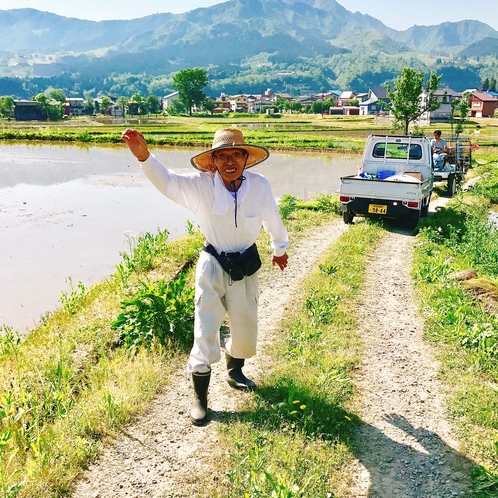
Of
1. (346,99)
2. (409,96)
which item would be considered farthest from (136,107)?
(346,99)

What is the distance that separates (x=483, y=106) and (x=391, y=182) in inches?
4003

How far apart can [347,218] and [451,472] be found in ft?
28.6

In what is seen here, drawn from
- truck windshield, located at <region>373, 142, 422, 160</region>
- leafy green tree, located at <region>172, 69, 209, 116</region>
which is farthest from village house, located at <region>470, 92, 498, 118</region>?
truck windshield, located at <region>373, 142, 422, 160</region>

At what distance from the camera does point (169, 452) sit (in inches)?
130

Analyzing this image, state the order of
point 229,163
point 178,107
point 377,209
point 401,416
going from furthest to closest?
point 178,107
point 377,209
point 401,416
point 229,163

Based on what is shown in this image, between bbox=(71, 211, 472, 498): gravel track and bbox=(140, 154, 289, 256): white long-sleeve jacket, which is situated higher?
bbox=(140, 154, 289, 256): white long-sleeve jacket

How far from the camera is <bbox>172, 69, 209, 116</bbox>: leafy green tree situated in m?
102

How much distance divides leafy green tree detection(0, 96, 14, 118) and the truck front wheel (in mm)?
89273

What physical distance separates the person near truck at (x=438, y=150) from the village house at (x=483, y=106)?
90754 mm

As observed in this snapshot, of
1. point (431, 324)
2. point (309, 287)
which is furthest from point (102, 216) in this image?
point (431, 324)

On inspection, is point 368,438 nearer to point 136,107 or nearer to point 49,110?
point 49,110

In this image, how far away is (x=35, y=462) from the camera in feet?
9.77

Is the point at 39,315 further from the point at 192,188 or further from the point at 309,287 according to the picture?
the point at 192,188

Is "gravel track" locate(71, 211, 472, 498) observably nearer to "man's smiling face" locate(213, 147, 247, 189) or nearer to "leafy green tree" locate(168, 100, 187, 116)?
"man's smiling face" locate(213, 147, 247, 189)
